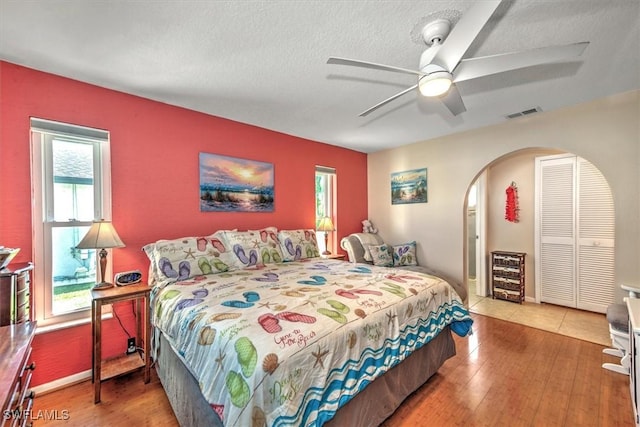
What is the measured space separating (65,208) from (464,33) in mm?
3115

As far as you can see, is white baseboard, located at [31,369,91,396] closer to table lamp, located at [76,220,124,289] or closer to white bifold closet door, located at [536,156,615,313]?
table lamp, located at [76,220,124,289]

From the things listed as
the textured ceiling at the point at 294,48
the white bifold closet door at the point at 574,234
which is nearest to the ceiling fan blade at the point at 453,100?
the textured ceiling at the point at 294,48

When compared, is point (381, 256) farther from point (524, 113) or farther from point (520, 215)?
point (524, 113)

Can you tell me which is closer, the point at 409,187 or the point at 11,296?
the point at 11,296

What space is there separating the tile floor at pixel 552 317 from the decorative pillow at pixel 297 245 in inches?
99.3

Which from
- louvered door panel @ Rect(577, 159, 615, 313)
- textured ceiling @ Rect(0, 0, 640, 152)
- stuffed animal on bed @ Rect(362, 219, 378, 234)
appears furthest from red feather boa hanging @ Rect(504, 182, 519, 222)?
stuffed animal on bed @ Rect(362, 219, 378, 234)

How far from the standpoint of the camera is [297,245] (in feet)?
10.7

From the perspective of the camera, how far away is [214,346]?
131 centimetres

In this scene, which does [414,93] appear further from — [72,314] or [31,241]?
[72,314]

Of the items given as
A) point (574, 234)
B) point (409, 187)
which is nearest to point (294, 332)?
point (409, 187)

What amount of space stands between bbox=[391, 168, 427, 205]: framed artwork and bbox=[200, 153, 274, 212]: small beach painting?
217cm

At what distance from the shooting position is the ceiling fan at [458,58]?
1.34 meters

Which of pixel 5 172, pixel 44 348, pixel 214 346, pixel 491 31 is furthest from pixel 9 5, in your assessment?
pixel 491 31

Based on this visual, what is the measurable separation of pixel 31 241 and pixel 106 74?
1.44 metres
